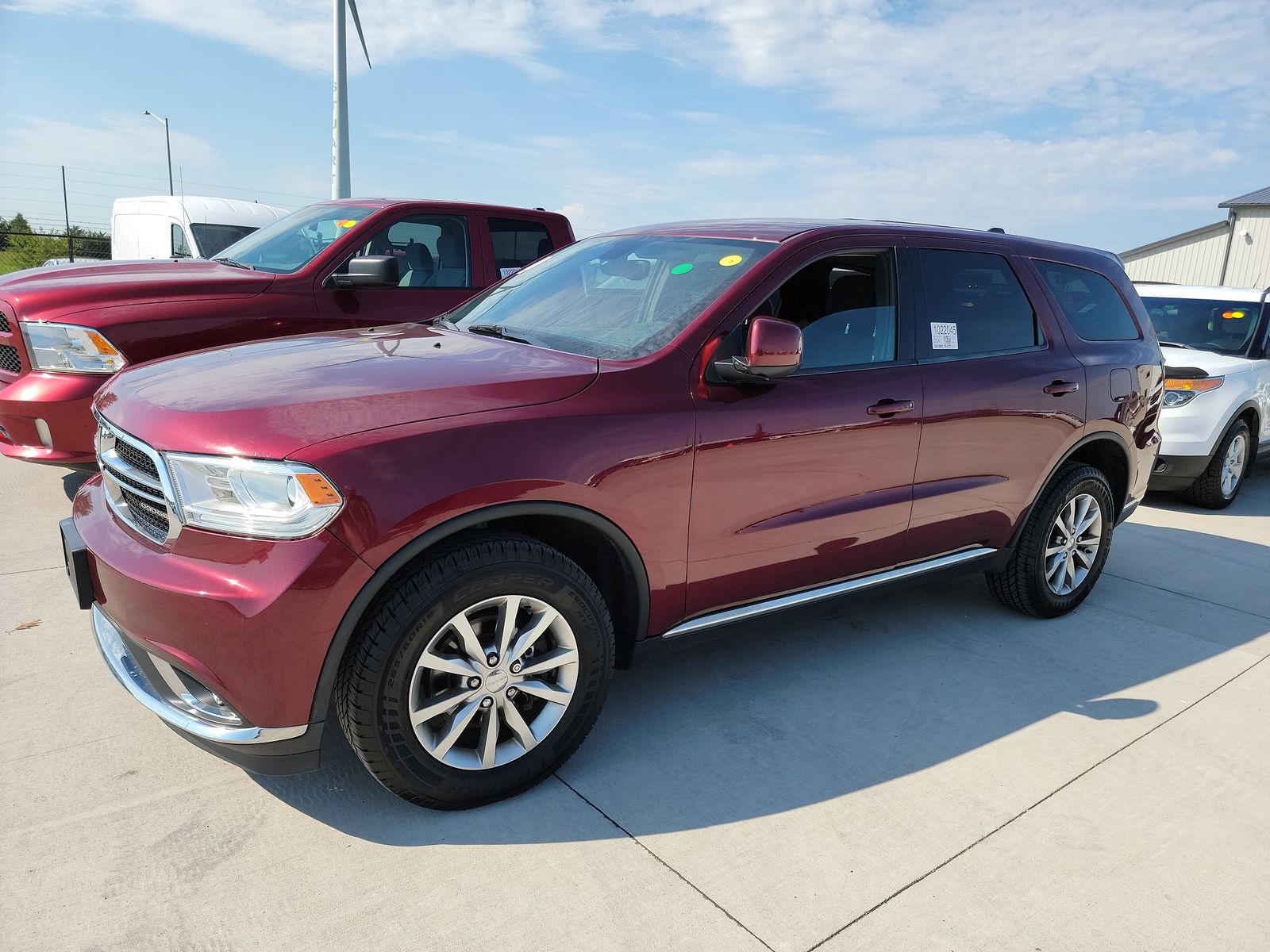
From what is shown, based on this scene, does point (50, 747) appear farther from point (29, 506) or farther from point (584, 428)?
point (29, 506)

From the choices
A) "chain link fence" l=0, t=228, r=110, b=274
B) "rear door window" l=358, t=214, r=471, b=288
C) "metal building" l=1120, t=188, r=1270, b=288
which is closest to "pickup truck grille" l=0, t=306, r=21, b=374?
"rear door window" l=358, t=214, r=471, b=288

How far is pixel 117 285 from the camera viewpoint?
489 cm

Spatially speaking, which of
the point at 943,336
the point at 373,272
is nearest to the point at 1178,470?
the point at 943,336

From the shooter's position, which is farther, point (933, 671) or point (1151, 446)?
point (1151, 446)

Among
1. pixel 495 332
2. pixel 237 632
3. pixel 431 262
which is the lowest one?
pixel 237 632

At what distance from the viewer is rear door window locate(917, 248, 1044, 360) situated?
3756 millimetres

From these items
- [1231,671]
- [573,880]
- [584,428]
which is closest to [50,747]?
[573,880]

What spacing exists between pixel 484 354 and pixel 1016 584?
9.27 ft

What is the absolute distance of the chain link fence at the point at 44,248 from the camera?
22547 millimetres

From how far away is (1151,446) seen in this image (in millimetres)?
4871

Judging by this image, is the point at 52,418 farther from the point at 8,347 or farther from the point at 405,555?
the point at 405,555

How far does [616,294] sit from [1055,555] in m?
2.54

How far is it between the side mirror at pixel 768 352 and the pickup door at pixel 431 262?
3134 millimetres

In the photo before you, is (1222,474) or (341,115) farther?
(341,115)
